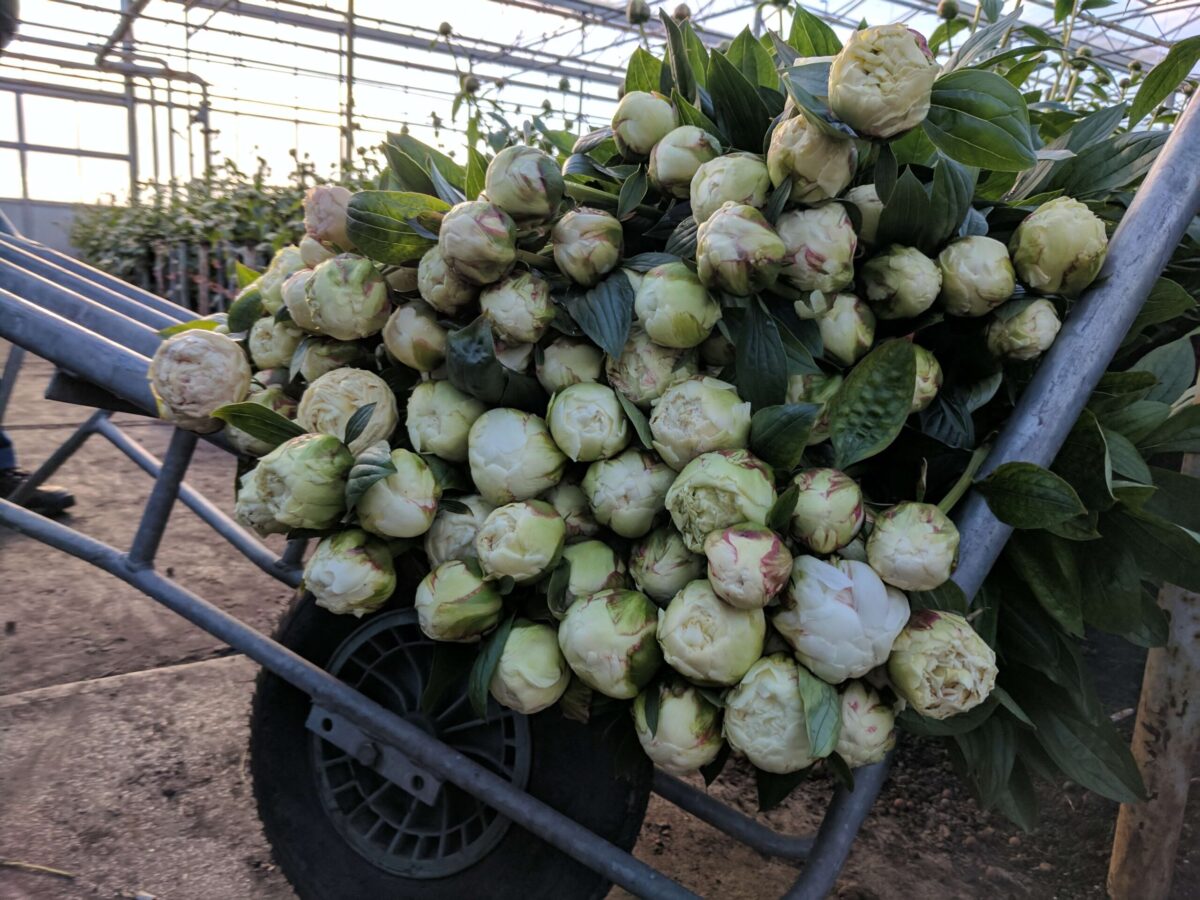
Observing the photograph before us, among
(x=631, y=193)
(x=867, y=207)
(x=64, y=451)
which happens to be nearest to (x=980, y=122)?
(x=867, y=207)

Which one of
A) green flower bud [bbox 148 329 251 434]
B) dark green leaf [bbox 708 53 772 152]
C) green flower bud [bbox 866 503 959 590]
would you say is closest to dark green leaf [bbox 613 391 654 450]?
green flower bud [bbox 866 503 959 590]

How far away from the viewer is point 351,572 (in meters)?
0.77

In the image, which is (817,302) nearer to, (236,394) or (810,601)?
(810,601)

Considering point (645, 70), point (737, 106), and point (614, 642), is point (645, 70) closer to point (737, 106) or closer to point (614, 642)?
point (737, 106)

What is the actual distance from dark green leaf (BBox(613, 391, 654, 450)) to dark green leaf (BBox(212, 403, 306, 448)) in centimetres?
33

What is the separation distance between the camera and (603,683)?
0.72 m

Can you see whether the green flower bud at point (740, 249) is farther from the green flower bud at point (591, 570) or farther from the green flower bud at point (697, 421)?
the green flower bud at point (591, 570)

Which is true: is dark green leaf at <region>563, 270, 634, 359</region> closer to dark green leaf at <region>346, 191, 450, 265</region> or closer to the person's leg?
dark green leaf at <region>346, 191, 450, 265</region>

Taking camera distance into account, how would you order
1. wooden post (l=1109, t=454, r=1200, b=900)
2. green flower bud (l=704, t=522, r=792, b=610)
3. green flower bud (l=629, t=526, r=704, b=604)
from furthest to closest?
1. wooden post (l=1109, t=454, r=1200, b=900)
2. green flower bud (l=629, t=526, r=704, b=604)
3. green flower bud (l=704, t=522, r=792, b=610)

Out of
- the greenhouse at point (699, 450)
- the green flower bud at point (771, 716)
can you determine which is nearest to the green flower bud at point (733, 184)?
the greenhouse at point (699, 450)

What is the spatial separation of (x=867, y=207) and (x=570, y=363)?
320mm

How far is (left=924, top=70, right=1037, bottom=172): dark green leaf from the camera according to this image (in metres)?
0.70

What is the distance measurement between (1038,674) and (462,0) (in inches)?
657

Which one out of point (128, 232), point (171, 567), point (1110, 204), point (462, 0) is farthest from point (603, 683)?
point (462, 0)
